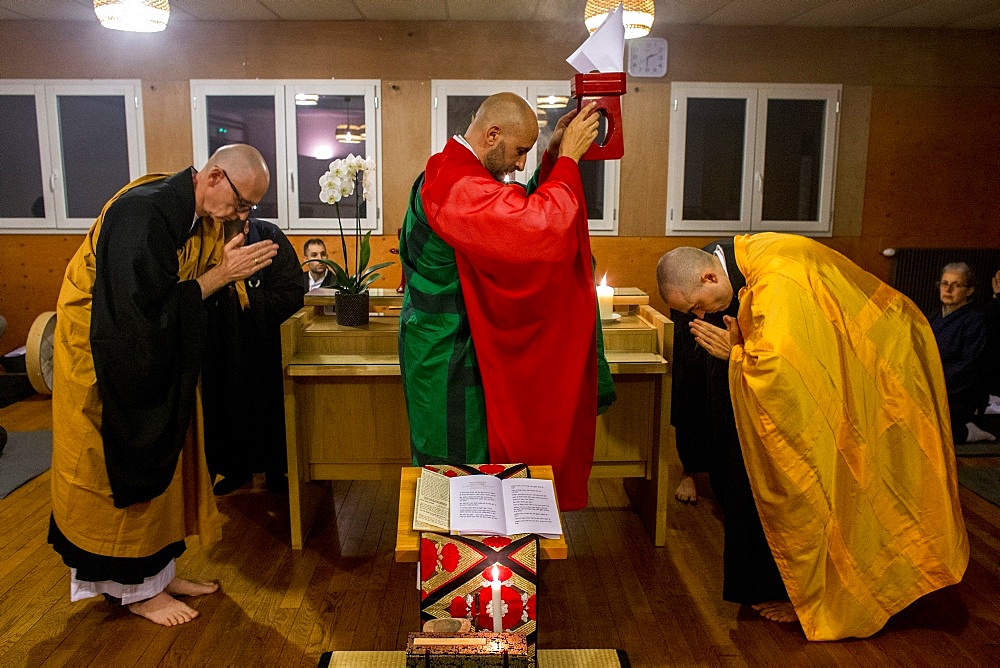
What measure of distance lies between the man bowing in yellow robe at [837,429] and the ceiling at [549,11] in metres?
2.91

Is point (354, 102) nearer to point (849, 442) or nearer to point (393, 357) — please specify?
point (393, 357)

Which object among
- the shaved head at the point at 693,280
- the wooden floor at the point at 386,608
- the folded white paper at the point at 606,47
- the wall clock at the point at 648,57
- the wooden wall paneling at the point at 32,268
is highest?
the wall clock at the point at 648,57

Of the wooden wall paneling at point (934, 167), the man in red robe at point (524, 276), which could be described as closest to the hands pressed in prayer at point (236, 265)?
the man in red robe at point (524, 276)

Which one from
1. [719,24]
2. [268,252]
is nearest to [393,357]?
[268,252]

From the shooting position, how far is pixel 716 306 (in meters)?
2.07

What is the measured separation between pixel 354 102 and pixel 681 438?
9.96 feet

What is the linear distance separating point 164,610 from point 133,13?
8.14ft

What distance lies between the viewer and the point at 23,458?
3357mm

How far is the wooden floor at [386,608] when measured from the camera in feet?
6.53

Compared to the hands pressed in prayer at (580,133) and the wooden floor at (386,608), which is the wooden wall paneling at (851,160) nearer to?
the wooden floor at (386,608)

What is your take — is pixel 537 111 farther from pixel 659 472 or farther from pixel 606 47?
pixel 606 47

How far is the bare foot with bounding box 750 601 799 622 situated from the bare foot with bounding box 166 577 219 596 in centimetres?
154

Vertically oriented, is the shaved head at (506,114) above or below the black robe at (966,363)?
above

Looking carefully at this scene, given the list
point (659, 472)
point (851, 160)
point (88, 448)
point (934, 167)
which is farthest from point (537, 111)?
point (88, 448)
